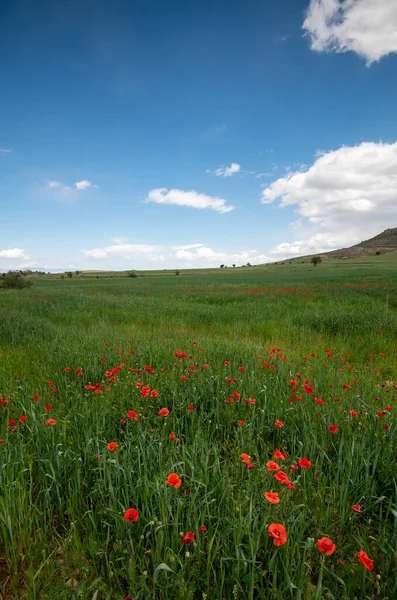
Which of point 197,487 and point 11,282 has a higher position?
point 11,282

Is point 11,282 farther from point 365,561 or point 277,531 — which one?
point 365,561

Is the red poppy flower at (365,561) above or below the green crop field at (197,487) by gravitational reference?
above

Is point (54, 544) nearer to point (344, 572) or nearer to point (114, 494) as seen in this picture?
point (114, 494)

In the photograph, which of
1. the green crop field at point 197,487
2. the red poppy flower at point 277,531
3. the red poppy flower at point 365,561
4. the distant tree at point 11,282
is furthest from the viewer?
the distant tree at point 11,282

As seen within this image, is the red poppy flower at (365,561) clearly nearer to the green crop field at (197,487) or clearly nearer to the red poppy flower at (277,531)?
the green crop field at (197,487)

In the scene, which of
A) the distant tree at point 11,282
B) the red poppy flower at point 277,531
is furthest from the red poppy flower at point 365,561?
the distant tree at point 11,282

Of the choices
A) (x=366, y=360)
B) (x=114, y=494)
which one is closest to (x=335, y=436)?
(x=114, y=494)

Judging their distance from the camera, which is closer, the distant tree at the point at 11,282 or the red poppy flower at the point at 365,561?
the red poppy flower at the point at 365,561

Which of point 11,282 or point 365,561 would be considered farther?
point 11,282

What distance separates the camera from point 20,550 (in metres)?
1.65

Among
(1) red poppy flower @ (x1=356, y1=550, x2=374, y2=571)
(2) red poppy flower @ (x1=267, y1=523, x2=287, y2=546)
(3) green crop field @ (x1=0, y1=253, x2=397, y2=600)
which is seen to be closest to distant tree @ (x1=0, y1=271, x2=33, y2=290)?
(3) green crop field @ (x1=0, y1=253, x2=397, y2=600)

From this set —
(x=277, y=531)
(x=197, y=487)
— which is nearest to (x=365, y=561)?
(x=277, y=531)

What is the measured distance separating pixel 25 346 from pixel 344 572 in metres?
Result: 6.28

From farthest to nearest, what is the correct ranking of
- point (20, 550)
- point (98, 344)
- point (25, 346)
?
point (25, 346), point (98, 344), point (20, 550)
